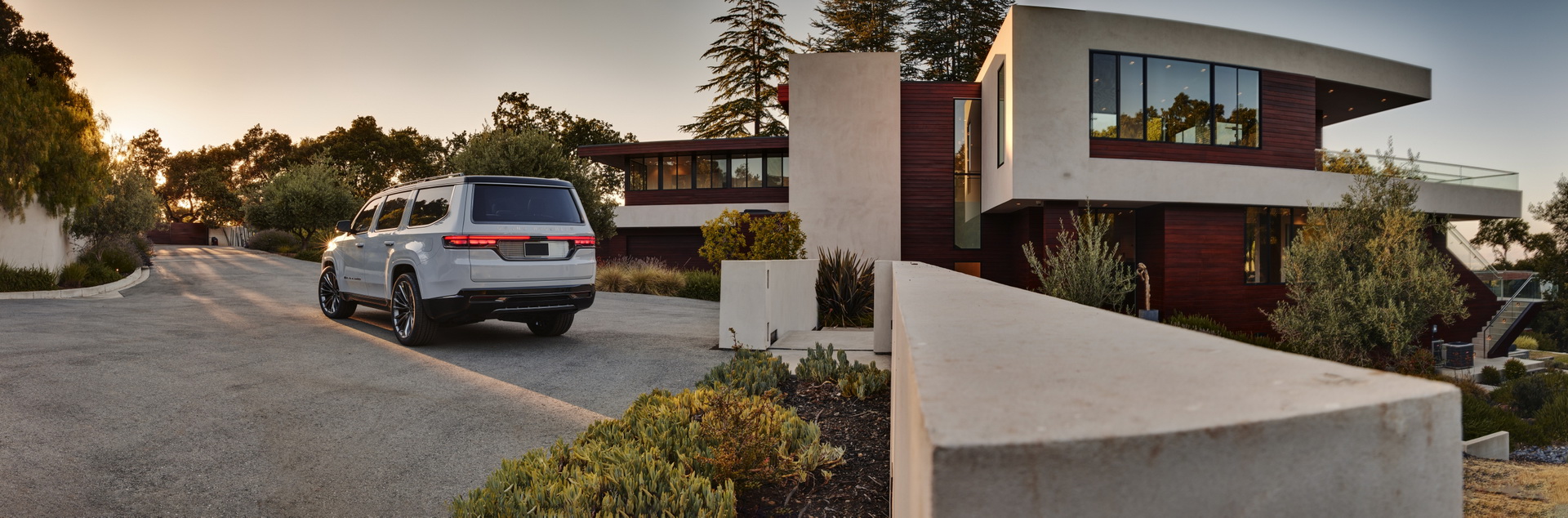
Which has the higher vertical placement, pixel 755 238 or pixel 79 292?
pixel 755 238

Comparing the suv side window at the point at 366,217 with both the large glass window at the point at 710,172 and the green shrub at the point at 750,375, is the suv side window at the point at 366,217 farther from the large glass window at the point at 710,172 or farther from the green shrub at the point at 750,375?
the large glass window at the point at 710,172

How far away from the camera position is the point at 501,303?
317 inches

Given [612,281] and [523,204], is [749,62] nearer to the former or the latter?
[612,281]

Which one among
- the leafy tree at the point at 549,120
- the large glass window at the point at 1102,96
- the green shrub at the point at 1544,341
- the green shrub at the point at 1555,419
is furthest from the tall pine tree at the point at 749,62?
the green shrub at the point at 1544,341

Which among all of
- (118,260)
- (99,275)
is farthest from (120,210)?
(99,275)

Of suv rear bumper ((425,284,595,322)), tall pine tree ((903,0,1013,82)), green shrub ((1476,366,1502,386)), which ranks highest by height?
tall pine tree ((903,0,1013,82))

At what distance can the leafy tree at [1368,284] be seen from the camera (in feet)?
41.7

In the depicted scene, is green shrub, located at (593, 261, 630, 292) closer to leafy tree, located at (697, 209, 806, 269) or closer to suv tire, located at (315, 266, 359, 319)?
leafy tree, located at (697, 209, 806, 269)

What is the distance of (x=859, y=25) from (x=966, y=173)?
2182 centimetres

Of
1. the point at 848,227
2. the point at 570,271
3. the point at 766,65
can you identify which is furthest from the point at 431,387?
the point at 766,65

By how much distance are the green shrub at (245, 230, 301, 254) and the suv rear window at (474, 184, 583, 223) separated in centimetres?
3757

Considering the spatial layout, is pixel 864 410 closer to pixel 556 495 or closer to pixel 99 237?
pixel 556 495

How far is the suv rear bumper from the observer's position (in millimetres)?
7926

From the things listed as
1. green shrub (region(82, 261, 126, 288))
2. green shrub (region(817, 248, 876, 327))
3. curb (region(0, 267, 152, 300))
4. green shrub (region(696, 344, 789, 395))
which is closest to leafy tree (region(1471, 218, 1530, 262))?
green shrub (region(817, 248, 876, 327))
